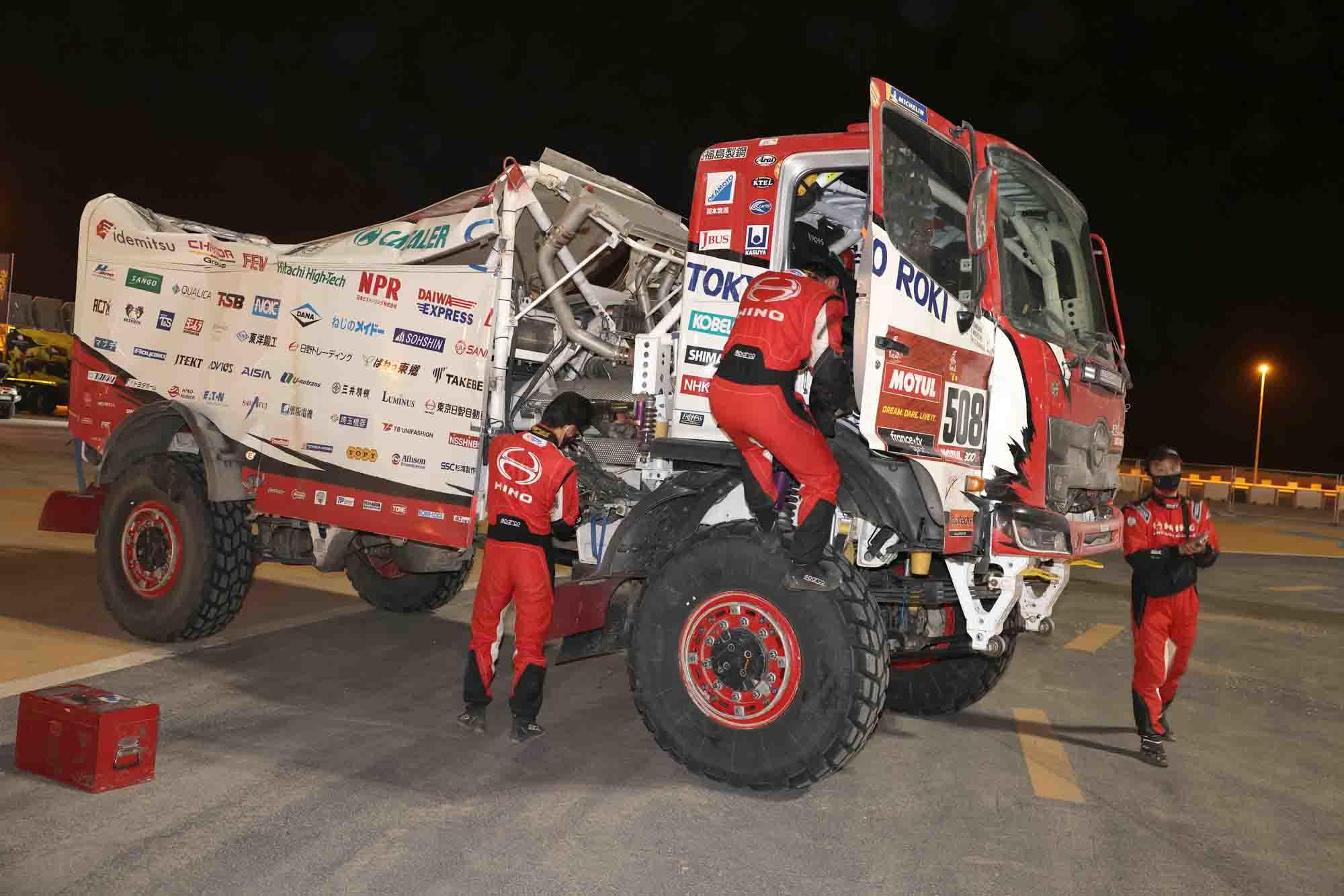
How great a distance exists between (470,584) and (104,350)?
4380mm

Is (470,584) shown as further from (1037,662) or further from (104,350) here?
(1037,662)

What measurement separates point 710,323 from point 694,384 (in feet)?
1.09

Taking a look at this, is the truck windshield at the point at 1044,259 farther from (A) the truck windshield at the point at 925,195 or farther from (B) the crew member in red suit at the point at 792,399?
(B) the crew member in red suit at the point at 792,399

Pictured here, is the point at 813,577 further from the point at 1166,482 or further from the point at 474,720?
the point at 1166,482

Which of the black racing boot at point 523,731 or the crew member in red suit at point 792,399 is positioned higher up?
the crew member in red suit at point 792,399

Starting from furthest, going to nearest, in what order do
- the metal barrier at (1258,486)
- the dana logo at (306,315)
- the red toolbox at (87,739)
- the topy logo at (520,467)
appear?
the metal barrier at (1258,486)
the dana logo at (306,315)
the topy logo at (520,467)
the red toolbox at (87,739)

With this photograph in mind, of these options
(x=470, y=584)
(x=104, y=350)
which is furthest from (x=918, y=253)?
(x=470, y=584)

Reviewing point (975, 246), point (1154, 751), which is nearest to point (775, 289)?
point (975, 246)

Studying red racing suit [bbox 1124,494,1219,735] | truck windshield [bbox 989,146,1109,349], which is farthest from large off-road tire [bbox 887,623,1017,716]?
truck windshield [bbox 989,146,1109,349]

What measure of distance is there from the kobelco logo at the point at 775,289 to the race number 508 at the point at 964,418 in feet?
2.88

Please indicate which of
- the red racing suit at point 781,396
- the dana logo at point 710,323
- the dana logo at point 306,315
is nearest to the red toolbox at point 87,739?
the red racing suit at point 781,396

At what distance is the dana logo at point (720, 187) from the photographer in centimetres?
604

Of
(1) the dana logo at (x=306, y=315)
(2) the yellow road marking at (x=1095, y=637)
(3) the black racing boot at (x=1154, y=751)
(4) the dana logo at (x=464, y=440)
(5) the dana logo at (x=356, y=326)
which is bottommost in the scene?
(3) the black racing boot at (x=1154, y=751)

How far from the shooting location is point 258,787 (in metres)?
5.09
